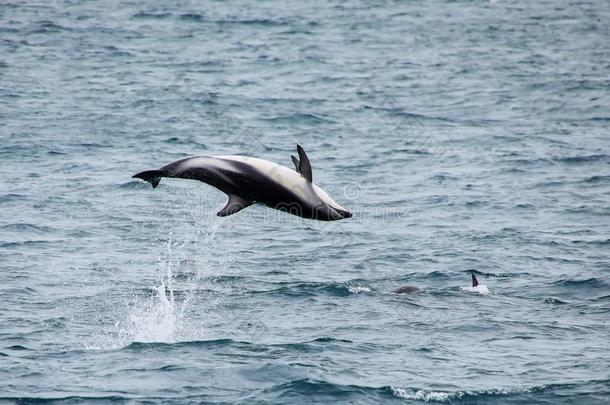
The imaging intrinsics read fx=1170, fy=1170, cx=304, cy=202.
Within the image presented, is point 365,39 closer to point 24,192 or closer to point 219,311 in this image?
point 24,192

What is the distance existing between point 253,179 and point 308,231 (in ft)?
47.5

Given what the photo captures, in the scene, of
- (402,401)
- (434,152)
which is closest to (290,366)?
(402,401)

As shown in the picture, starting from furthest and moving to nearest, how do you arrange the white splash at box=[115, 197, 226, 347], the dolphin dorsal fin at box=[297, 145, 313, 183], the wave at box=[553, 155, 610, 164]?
the wave at box=[553, 155, 610, 164]
the white splash at box=[115, 197, 226, 347]
the dolphin dorsal fin at box=[297, 145, 313, 183]

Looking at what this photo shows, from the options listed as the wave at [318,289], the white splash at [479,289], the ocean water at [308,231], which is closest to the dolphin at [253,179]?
the ocean water at [308,231]

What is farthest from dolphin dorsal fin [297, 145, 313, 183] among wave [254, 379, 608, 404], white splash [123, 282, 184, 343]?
white splash [123, 282, 184, 343]

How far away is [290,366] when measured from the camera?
67.4ft

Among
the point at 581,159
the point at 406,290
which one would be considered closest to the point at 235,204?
the point at 406,290

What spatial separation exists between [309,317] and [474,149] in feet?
58.6

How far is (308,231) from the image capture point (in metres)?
30.9

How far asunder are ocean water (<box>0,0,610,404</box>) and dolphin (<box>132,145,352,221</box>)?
4.06 metres

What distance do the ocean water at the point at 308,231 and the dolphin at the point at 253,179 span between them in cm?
406

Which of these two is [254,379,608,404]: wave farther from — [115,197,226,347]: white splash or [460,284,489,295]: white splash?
[460,284,489,295]: white splash

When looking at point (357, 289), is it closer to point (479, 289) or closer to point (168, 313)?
point (479, 289)

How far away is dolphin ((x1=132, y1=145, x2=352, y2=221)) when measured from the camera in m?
16.3
